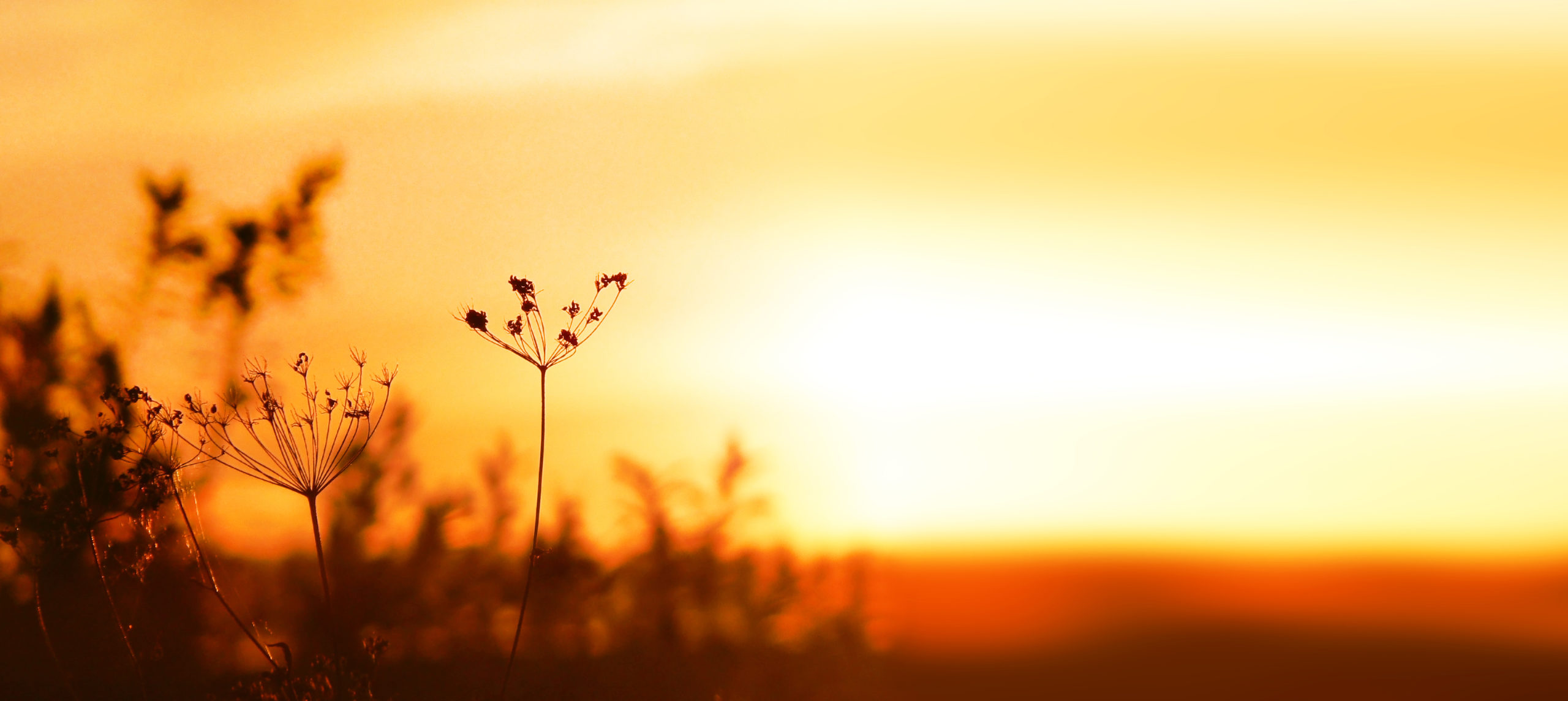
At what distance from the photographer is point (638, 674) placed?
10344mm

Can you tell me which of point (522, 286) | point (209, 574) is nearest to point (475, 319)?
point (522, 286)

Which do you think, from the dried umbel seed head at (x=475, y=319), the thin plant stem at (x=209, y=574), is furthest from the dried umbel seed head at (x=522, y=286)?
the thin plant stem at (x=209, y=574)

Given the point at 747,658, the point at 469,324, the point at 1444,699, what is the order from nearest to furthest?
1. the point at 469,324
2. the point at 1444,699
3. the point at 747,658

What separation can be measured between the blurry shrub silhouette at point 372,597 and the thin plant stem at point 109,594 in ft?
0.22

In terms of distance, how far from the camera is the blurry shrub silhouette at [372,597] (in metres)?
10.0

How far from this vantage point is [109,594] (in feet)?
29.6

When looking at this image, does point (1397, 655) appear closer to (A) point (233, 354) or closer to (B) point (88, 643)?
(A) point (233, 354)

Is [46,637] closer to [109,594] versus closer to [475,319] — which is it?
[109,594]

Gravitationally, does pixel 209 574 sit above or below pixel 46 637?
above

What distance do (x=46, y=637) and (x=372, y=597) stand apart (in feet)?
8.64

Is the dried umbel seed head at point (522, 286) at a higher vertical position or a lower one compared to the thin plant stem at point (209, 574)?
higher

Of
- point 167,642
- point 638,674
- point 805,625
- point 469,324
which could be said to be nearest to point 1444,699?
point 805,625

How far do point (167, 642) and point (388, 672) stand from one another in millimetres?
2219

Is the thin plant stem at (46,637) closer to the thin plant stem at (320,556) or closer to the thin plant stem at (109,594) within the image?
the thin plant stem at (109,594)
